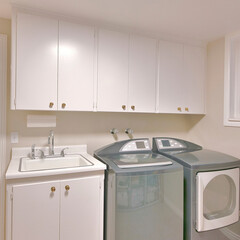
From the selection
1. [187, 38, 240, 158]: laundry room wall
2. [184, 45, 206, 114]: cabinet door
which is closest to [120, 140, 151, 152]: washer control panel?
[184, 45, 206, 114]: cabinet door

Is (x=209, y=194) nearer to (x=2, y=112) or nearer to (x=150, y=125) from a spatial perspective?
(x=150, y=125)

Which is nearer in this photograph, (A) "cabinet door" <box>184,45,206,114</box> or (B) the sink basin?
(B) the sink basin

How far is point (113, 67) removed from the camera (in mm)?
2266

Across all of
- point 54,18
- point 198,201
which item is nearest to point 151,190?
point 198,201

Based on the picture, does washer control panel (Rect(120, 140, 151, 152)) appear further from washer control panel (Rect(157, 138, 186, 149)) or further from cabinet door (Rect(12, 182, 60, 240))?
cabinet door (Rect(12, 182, 60, 240))

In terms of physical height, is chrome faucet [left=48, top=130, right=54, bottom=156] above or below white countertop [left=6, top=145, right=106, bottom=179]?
above

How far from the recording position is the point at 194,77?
8.89ft

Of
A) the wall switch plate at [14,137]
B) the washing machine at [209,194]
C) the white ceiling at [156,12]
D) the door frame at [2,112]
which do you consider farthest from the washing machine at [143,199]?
the white ceiling at [156,12]

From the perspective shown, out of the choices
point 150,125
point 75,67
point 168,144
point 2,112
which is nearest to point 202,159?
point 168,144

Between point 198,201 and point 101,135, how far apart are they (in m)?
1.28

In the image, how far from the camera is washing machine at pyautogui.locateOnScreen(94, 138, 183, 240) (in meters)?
1.81

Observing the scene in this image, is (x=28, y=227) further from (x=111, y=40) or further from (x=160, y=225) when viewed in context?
(x=111, y=40)

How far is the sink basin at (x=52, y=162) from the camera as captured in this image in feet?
6.74

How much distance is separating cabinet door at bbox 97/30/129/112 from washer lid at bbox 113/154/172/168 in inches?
21.0
